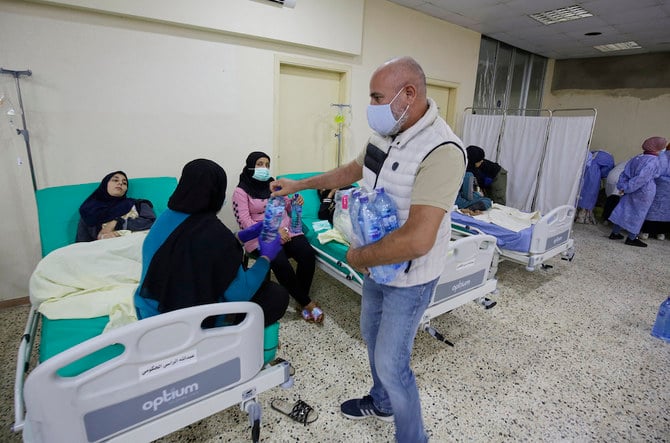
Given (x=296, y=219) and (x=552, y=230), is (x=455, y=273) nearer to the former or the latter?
(x=296, y=219)

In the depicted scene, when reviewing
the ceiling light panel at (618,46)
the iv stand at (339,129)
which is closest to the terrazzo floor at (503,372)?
the iv stand at (339,129)

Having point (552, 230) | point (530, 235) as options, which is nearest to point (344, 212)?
point (530, 235)

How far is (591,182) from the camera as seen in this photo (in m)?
5.52

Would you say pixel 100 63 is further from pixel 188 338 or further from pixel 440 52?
pixel 440 52

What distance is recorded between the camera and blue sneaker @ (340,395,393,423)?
1702 mm

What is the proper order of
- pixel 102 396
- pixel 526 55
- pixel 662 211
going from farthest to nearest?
pixel 526 55 < pixel 662 211 < pixel 102 396

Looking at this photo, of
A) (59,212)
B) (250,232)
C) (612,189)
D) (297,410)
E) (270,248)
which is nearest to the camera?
(270,248)

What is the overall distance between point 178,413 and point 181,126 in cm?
253

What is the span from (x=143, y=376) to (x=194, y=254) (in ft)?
1.40

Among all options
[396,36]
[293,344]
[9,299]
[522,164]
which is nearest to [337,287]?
[293,344]

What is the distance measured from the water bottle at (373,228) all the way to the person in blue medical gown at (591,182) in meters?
5.79

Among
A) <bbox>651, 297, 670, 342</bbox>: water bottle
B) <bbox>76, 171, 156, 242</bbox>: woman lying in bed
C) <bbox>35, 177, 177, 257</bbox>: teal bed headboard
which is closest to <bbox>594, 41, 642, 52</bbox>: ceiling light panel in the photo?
<bbox>651, 297, 670, 342</bbox>: water bottle

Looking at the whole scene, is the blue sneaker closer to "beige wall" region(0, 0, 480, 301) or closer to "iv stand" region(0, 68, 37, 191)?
"beige wall" region(0, 0, 480, 301)

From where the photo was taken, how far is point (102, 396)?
1.07 meters
